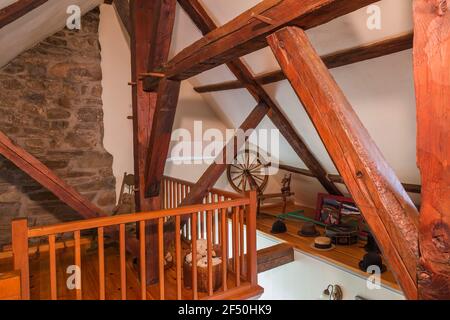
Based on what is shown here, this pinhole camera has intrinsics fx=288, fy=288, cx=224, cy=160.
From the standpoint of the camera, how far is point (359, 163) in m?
1.01

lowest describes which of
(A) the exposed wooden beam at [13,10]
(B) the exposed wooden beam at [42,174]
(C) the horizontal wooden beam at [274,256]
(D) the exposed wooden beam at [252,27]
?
(C) the horizontal wooden beam at [274,256]

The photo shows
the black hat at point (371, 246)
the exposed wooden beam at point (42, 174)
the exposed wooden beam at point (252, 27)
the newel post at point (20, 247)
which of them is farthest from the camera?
the black hat at point (371, 246)

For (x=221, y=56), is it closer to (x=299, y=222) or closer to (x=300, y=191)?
(x=299, y=222)

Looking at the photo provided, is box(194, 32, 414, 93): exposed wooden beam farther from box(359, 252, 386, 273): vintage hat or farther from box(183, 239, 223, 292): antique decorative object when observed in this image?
box(359, 252, 386, 273): vintage hat

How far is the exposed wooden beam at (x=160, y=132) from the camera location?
2.45m

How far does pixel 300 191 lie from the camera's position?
5.09 m

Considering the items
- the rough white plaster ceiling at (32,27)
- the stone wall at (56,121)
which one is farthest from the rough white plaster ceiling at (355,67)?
the stone wall at (56,121)

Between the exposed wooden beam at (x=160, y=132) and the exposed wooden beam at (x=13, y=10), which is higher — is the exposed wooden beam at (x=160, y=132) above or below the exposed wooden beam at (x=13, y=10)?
below

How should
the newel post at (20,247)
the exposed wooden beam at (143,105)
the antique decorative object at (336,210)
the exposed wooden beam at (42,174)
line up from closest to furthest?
the newel post at (20,247) < the exposed wooden beam at (42,174) < the exposed wooden beam at (143,105) < the antique decorative object at (336,210)

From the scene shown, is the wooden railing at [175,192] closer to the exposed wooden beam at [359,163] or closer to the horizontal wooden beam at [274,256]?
the horizontal wooden beam at [274,256]

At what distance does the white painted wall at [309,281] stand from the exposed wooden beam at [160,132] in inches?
79.3

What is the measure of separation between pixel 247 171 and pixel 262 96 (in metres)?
1.86

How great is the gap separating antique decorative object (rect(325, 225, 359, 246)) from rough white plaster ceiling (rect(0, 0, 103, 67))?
152 inches
